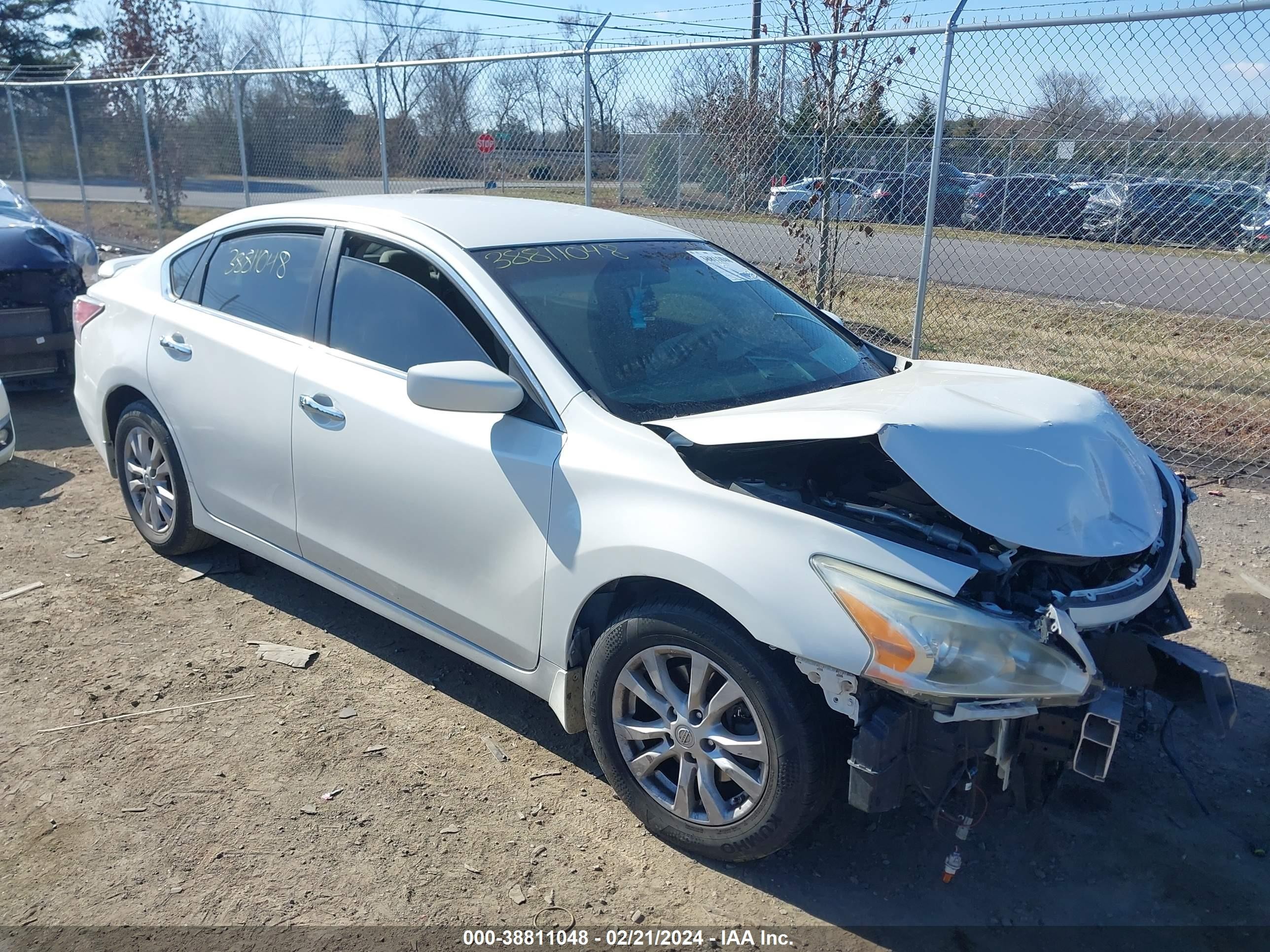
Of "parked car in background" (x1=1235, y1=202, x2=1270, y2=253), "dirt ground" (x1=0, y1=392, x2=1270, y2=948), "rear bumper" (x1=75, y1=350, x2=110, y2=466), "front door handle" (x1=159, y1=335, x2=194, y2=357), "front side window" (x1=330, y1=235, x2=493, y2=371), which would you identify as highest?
"parked car in background" (x1=1235, y1=202, x2=1270, y2=253)

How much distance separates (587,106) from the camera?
8039mm

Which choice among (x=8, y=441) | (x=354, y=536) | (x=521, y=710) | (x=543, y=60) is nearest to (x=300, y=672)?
(x=354, y=536)

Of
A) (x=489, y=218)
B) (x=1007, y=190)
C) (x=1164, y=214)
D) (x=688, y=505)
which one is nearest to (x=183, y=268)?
(x=489, y=218)

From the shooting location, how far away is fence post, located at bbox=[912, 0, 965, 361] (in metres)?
6.26

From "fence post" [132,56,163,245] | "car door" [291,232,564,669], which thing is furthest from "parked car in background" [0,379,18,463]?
"fence post" [132,56,163,245]

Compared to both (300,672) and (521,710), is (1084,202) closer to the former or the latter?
(521,710)

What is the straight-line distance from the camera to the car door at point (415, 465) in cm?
318

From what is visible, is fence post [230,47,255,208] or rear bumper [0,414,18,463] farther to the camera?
fence post [230,47,255,208]

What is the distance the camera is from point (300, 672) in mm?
3967

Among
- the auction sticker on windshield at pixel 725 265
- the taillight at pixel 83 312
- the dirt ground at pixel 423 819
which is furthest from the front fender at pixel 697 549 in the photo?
the taillight at pixel 83 312

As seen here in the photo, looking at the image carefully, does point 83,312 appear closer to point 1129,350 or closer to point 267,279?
point 267,279

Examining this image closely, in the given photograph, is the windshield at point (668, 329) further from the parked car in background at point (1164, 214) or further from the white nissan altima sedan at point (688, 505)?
the parked car in background at point (1164, 214)

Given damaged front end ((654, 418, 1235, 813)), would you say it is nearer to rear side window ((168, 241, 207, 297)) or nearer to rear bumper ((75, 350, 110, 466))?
rear side window ((168, 241, 207, 297))

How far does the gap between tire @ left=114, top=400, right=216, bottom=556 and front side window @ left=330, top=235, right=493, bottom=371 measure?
4.29ft
